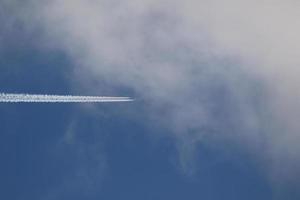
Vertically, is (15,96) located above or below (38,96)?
below

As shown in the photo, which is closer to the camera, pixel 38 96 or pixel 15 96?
pixel 15 96

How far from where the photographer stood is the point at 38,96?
73.4m

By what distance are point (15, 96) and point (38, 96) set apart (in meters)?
8.31

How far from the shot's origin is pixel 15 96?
214 ft
